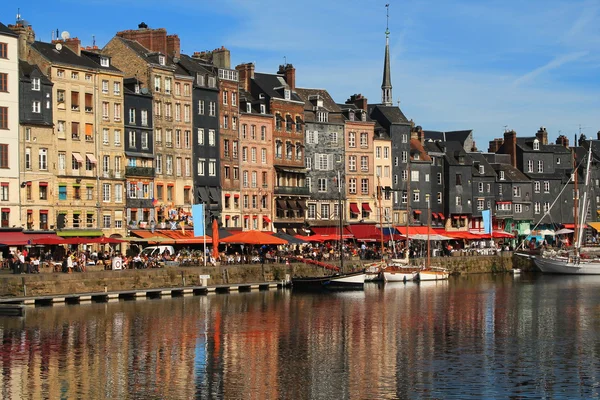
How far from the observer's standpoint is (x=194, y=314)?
68.6m

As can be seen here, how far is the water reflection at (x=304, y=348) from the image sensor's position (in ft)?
145

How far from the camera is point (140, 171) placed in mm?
95875

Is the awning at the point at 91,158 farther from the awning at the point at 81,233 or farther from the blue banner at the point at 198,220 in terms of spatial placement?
the blue banner at the point at 198,220

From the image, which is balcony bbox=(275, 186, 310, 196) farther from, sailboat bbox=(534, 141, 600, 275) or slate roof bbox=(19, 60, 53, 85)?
slate roof bbox=(19, 60, 53, 85)

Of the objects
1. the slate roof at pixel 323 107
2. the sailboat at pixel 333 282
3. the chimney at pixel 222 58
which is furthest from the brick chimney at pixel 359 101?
the sailboat at pixel 333 282

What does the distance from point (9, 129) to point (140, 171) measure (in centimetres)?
1372

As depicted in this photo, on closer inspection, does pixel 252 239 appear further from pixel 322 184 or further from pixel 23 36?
pixel 322 184

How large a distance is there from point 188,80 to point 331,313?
122ft

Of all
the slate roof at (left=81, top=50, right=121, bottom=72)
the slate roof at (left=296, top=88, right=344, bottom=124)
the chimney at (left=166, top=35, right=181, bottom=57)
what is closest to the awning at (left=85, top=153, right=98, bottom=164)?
the slate roof at (left=81, top=50, right=121, bottom=72)

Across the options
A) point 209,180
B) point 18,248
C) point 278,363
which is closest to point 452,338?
point 278,363

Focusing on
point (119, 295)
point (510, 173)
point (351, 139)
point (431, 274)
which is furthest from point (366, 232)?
point (119, 295)

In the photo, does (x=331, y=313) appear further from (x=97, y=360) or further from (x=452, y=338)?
(x=97, y=360)

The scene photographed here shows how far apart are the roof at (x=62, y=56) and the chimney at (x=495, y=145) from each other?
222 feet

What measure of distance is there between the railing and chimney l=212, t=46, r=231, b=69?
14841 millimetres
